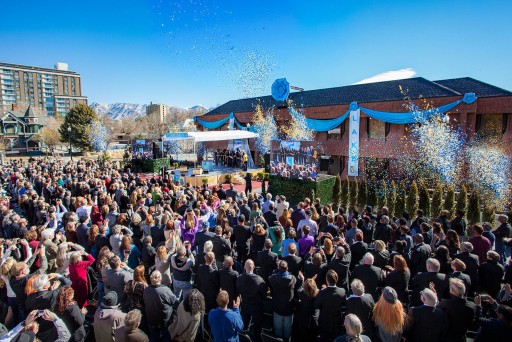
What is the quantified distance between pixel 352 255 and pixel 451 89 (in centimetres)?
1758

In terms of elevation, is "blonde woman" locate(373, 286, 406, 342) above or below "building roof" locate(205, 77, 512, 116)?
below

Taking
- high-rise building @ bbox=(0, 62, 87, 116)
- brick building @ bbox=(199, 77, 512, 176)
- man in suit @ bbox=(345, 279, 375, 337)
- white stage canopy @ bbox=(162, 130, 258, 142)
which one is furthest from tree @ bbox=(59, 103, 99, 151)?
high-rise building @ bbox=(0, 62, 87, 116)

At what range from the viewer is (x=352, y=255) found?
6215mm

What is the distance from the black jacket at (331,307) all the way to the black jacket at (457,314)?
139 cm

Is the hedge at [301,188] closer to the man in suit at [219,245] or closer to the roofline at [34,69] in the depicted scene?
the man in suit at [219,245]

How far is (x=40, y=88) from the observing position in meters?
111

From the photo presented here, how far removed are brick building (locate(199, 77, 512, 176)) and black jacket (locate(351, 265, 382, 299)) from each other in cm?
1519

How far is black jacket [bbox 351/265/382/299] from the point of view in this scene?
4.98 meters

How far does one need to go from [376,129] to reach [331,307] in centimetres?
1853

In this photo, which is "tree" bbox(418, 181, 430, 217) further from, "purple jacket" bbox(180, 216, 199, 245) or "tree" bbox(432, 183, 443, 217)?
"purple jacket" bbox(180, 216, 199, 245)

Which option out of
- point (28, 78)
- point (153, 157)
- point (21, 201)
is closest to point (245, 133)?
point (153, 157)

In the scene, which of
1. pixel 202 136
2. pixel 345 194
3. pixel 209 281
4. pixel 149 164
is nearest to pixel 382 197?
pixel 345 194

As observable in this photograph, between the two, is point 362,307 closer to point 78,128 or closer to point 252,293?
point 252,293

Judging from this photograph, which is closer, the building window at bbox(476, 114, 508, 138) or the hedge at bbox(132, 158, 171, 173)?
the building window at bbox(476, 114, 508, 138)
